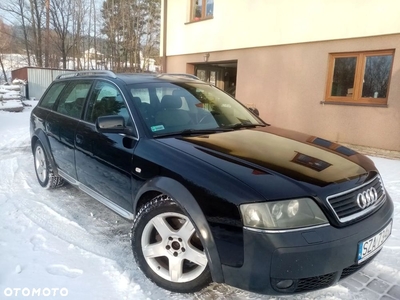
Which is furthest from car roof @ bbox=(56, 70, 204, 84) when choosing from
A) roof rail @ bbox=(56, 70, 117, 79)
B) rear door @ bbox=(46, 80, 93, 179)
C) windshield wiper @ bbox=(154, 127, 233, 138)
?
windshield wiper @ bbox=(154, 127, 233, 138)

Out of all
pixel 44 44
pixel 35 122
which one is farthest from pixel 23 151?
pixel 44 44

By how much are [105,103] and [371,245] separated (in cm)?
274

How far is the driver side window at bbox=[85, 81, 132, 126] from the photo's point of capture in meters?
3.05

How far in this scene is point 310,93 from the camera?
8164 millimetres

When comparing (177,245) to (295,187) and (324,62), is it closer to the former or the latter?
(295,187)

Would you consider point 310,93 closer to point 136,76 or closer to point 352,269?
point 136,76

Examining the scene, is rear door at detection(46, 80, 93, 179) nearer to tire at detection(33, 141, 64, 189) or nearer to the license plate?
tire at detection(33, 141, 64, 189)

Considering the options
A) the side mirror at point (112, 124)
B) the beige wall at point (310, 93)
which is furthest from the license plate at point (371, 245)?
the beige wall at point (310, 93)

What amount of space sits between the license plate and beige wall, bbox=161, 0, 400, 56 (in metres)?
5.96

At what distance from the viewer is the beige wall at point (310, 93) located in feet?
22.2

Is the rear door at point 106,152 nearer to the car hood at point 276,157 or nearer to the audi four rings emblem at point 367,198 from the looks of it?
the car hood at point 276,157

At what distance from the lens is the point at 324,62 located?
781 cm

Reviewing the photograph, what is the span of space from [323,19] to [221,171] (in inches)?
283

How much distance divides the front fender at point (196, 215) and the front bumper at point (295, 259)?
0.09m
